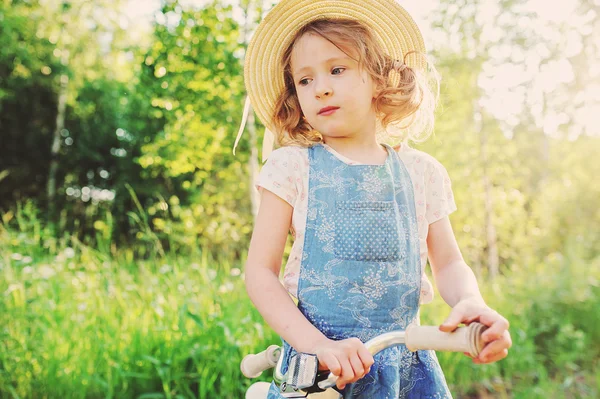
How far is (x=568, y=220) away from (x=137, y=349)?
1012 cm

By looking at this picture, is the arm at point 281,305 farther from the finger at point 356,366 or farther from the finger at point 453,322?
the finger at point 453,322

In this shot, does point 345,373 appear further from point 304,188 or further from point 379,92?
point 379,92

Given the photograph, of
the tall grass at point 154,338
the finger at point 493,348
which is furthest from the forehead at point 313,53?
the tall grass at point 154,338

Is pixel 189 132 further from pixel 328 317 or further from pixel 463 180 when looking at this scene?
pixel 463 180

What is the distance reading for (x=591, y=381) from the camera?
4.02 meters

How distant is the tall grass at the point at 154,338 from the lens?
2.78 m

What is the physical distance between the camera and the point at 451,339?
107cm

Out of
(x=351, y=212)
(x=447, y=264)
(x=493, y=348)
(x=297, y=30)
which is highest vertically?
(x=297, y=30)

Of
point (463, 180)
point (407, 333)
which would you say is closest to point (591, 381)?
point (407, 333)

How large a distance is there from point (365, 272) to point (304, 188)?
0.26 m

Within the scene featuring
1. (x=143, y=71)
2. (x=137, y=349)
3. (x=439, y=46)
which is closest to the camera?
(x=137, y=349)

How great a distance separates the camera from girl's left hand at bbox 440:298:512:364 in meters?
1.06

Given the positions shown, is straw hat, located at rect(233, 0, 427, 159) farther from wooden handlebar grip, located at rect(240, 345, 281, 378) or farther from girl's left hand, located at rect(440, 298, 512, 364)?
girl's left hand, located at rect(440, 298, 512, 364)

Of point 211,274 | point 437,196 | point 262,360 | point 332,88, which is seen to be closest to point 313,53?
point 332,88
